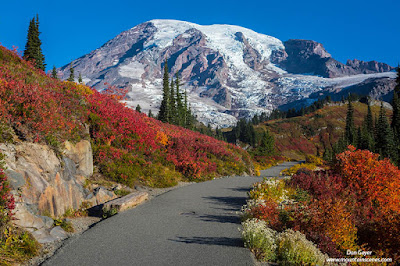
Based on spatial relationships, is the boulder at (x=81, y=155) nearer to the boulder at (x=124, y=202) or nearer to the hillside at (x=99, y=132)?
the hillside at (x=99, y=132)

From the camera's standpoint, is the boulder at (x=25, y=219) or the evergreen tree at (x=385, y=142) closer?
the boulder at (x=25, y=219)

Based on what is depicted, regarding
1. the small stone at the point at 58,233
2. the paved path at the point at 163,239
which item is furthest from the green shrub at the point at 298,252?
the small stone at the point at 58,233

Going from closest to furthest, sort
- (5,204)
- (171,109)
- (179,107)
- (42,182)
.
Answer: (5,204) < (42,182) < (171,109) < (179,107)

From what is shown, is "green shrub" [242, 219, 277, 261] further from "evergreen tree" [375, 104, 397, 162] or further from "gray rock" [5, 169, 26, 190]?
"evergreen tree" [375, 104, 397, 162]

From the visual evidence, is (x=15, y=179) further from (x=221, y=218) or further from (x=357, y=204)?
(x=357, y=204)

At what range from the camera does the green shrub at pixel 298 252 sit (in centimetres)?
636

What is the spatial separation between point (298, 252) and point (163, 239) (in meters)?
3.81

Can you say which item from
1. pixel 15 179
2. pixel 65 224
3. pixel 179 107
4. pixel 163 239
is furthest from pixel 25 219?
pixel 179 107

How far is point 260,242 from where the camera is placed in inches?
274

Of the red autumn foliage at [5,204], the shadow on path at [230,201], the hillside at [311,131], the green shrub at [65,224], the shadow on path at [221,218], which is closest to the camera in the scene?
the red autumn foliage at [5,204]

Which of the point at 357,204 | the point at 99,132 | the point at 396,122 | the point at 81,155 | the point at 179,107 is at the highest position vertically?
the point at 179,107

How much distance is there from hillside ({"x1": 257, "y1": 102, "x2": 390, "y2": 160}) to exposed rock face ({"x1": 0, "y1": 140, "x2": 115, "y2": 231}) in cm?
13364

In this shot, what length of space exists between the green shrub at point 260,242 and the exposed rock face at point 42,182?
20.3 ft

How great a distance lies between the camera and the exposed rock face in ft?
26.3
